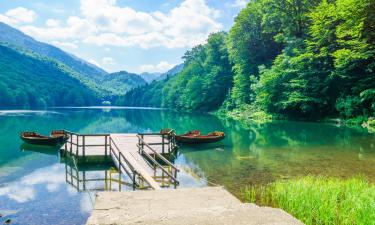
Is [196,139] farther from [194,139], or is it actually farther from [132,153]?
[132,153]

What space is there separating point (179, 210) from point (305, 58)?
39856 millimetres

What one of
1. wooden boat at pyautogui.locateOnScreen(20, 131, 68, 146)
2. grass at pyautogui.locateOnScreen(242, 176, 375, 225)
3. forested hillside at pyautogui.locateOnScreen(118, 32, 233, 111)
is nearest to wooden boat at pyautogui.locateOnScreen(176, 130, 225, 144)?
wooden boat at pyautogui.locateOnScreen(20, 131, 68, 146)

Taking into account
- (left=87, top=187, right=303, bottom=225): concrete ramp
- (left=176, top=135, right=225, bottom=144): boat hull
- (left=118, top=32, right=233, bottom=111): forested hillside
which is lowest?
(left=176, top=135, right=225, bottom=144): boat hull

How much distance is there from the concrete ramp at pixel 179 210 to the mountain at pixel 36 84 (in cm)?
11504

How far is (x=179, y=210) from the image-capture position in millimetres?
6871

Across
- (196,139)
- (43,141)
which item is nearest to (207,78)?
(196,139)

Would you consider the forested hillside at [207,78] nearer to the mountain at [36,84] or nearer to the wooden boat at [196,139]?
the wooden boat at [196,139]

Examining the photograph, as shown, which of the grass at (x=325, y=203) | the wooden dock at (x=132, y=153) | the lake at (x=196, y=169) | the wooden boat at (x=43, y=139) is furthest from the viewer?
the wooden boat at (x=43, y=139)

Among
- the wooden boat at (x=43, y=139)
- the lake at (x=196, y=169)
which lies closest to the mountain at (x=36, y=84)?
the wooden boat at (x=43, y=139)

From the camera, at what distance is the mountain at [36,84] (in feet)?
375

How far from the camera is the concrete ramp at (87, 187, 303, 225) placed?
6020 mm

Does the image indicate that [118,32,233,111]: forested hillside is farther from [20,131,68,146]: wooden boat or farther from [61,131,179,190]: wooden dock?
[61,131,179,190]: wooden dock

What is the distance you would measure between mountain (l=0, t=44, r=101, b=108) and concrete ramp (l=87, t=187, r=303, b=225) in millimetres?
115036

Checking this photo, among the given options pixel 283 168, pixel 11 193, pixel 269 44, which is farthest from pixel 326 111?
pixel 11 193
